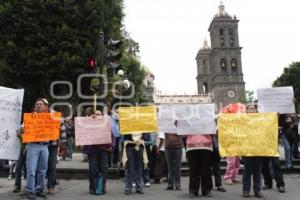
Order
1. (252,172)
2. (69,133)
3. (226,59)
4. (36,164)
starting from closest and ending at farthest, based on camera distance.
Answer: (36,164) → (252,172) → (69,133) → (226,59)

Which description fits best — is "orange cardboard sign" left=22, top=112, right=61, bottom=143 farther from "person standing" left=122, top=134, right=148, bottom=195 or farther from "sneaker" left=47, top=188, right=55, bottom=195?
"person standing" left=122, top=134, right=148, bottom=195

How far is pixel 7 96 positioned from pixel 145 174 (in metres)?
3.69

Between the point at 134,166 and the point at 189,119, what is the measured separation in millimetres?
1553

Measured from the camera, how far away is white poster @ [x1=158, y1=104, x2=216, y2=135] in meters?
10.1

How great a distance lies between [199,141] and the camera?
989cm

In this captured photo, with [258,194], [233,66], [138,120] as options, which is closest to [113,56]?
[138,120]

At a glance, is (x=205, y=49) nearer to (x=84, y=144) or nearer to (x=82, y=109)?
(x=82, y=109)

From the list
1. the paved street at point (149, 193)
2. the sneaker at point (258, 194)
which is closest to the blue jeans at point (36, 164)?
the paved street at point (149, 193)

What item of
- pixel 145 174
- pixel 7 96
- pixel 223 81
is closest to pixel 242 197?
pixel 145 174

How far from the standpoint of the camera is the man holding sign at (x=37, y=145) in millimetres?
9500

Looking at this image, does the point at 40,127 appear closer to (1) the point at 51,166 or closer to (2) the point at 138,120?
(1) the point at 51,166

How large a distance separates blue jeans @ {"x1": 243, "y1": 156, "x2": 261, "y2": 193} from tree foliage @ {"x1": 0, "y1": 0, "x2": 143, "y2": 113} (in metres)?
17.3

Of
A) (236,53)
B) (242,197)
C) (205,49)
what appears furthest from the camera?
(205,49)

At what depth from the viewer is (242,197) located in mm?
9688
